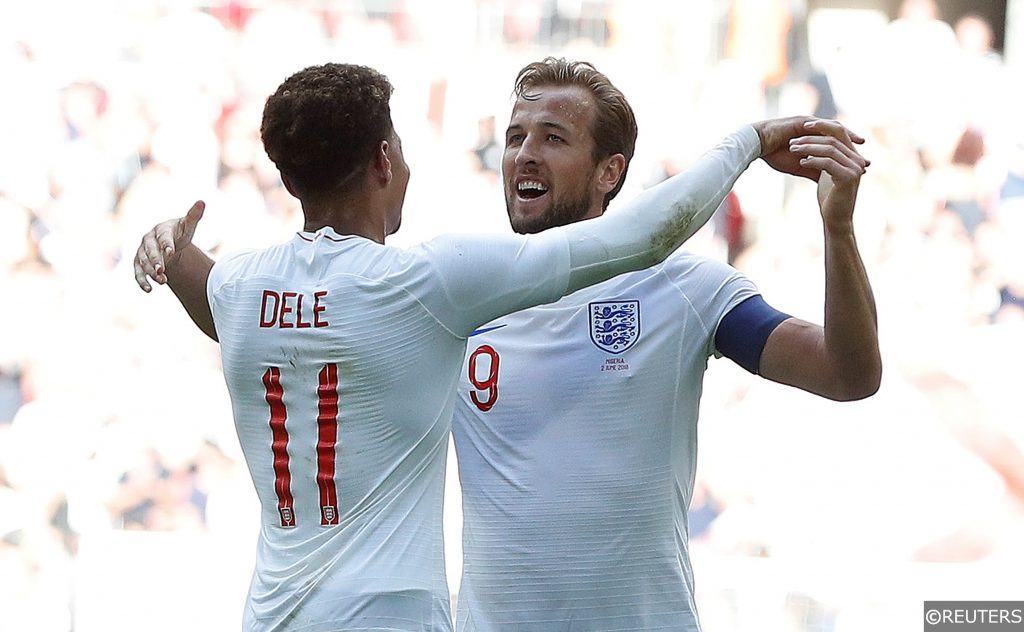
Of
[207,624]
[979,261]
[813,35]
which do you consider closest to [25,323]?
[207,624]

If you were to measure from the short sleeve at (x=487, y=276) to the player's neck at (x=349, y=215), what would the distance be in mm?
118

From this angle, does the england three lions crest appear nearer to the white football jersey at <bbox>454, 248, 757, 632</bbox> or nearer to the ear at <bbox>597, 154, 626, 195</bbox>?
the white football jersey at <bbox>454, 248, 757, 632</bbox>

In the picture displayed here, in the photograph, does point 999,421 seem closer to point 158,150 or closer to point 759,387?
point 759,387

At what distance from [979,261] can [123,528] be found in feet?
12.2

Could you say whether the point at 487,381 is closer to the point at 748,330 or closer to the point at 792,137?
the point at 748,330

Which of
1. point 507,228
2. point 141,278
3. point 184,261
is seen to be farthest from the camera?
point 507,228

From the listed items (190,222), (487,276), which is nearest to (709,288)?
(487,276)

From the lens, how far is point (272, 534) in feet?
6.32

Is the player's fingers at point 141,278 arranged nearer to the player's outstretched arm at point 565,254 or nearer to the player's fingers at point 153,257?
the player's fingers at point 153,257

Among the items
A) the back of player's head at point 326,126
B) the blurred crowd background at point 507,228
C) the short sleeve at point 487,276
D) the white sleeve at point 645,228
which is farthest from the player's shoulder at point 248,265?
the blurred crowd background at point 507,228

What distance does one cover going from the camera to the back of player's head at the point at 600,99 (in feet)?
8.74

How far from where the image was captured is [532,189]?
260cm

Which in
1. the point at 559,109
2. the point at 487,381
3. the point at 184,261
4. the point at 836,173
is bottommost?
the point at 487,381

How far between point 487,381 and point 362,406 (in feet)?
1.87
